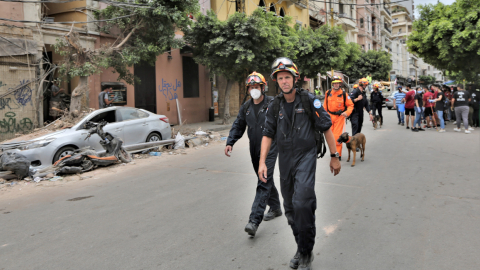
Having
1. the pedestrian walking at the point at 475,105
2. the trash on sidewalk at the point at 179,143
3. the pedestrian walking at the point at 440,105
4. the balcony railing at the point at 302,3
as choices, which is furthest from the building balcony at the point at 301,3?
the trash on sidewalk at the point at 179,143

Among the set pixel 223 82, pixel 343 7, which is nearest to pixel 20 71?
pixel 223 82

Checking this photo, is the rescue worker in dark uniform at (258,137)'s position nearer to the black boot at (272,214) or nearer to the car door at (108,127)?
the black boot at (272,214)

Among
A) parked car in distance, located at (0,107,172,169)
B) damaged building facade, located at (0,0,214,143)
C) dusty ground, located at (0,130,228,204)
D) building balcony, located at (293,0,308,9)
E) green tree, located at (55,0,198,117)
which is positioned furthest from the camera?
building balcony, located at (293,0,308,9)

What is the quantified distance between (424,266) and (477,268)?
0.43m

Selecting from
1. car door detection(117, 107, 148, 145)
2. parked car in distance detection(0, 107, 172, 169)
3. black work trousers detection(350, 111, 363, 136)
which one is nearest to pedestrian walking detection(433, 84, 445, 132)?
black work trousers detection(350, 111, 363, 136)

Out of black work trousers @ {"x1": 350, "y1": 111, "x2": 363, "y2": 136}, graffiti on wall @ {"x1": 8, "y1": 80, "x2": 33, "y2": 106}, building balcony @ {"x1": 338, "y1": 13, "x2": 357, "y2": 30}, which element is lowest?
black work trousers @ {"x1": 350, "y1": 111, "x2": 363, "y2": 136}

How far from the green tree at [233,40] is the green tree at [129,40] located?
2.55m

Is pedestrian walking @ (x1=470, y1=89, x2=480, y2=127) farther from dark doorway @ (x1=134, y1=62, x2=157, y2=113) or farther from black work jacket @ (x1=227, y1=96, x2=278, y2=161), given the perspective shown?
black work jacket @ (x1=227, y1=96, x2=278, y2=161)

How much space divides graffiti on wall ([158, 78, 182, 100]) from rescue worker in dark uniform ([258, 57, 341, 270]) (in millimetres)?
15846

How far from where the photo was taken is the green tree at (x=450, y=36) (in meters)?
15.8

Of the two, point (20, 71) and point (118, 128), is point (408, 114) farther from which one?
point (20, 71)

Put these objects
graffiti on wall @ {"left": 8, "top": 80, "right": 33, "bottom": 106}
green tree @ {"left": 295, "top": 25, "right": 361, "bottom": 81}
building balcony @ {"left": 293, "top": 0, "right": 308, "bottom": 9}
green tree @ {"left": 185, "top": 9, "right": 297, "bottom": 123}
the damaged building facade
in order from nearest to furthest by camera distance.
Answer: the damaged building facade, graffiti on wall @ {"left": 8, "top": 80, "right": 33, "bottom": 106}, green tree @ {"left": 185, "top": 9, "right": 297, "bottom": 123}, green tree @ {"left": 295, "top": 25, "right": 361, "bottom": 81}, building balcony @ {"left": 293, "top": 0, "right": 308, "bottom": 9}

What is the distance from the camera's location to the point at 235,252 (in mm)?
3812

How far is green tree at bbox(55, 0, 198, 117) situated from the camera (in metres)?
11.9
